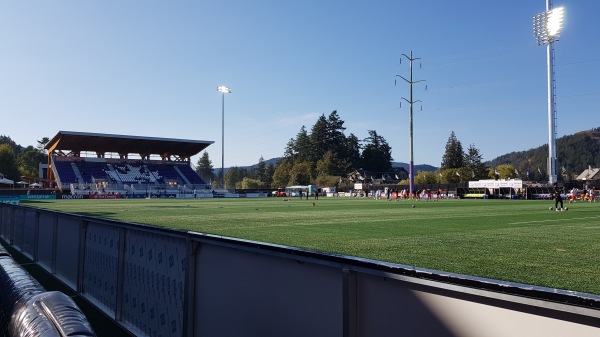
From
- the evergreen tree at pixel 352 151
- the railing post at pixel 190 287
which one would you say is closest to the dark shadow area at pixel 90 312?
the railing post at pixel 190 287

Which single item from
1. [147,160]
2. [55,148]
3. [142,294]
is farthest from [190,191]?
[142,294]

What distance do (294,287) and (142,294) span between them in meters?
2.86

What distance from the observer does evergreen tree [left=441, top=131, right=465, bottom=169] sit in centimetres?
12962

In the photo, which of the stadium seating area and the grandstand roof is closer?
the stadium seating area

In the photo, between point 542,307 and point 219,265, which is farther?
point 219,265

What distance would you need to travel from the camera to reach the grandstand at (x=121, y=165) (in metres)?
70.0

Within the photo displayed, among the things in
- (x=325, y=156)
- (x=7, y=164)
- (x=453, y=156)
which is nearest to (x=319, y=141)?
(x=325, y=156)

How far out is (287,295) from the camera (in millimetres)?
3193

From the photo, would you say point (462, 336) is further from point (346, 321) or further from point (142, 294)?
point (142, 294)

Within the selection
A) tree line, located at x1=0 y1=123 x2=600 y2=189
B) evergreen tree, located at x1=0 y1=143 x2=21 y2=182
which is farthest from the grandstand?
tree line, located at x1=0 y1=123 x2=600 y2=189

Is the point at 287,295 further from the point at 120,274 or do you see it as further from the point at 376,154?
the point at 376,154

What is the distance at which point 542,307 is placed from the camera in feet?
5.95

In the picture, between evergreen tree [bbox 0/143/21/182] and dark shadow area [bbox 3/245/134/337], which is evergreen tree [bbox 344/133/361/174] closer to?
evergreen tree [bbox 0/143/21/182]

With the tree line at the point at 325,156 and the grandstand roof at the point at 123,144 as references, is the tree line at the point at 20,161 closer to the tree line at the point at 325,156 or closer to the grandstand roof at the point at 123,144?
the grandstand roof at the point at 123,144
